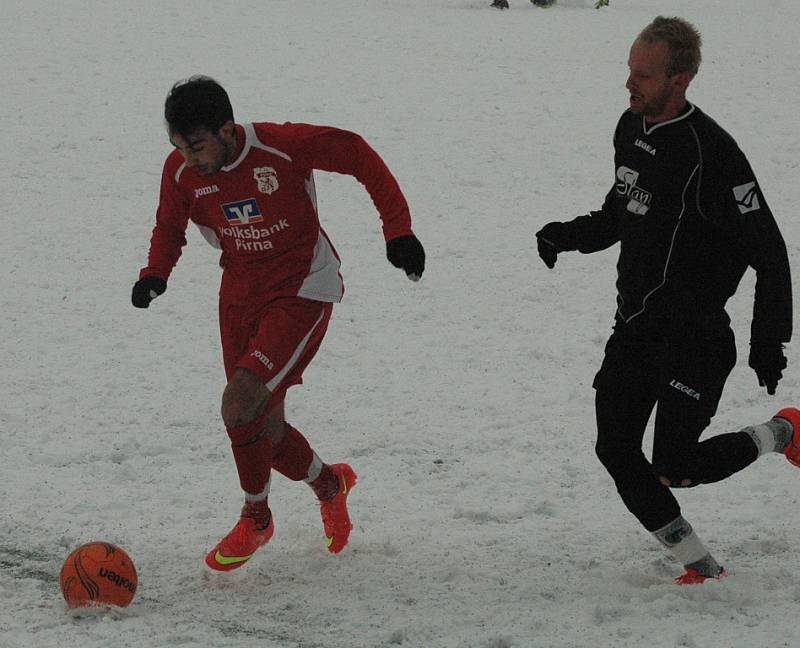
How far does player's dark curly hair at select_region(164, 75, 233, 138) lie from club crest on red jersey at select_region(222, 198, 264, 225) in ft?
1.08

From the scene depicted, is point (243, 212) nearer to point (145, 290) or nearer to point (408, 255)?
point (145, 290)

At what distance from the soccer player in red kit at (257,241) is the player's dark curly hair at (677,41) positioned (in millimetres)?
1179

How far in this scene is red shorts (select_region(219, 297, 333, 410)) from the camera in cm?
465

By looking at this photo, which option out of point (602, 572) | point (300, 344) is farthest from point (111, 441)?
point (602, 572)

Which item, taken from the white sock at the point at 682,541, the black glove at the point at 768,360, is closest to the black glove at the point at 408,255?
the black glove at the point at 768,360

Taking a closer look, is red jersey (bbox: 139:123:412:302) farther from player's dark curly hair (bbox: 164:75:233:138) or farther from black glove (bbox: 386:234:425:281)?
player's dark curly hair (bbox: 164:75:233:138)

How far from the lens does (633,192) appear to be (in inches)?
169

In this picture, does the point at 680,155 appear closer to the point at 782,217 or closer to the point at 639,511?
the point at 639,511

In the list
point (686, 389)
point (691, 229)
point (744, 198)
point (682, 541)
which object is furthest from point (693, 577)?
point (744, 198)

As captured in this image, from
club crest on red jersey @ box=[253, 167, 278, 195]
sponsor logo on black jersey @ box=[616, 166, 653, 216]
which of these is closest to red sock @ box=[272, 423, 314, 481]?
club crest on red jersey @ box=[253, 167, 278, 195]

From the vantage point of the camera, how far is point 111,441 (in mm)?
6441

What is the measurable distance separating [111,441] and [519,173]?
231 inches

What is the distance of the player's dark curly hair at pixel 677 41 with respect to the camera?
13.4 ft

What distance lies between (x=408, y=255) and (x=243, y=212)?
0.72 metres
